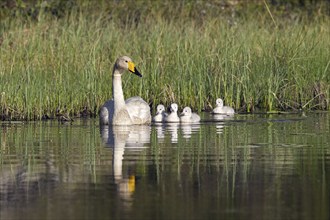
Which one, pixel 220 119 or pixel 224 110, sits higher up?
pixel 224 110

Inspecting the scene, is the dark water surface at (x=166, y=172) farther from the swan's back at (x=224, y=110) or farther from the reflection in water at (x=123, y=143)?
the swan's back at (x=224, y=110)

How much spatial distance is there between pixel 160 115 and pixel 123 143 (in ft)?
11.1

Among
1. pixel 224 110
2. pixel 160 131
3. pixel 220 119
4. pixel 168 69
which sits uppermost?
pixel 168 69

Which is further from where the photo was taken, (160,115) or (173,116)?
(160,115)

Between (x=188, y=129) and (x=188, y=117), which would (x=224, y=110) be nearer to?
(x=188, y=117)

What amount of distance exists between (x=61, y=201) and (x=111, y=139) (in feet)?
15.1

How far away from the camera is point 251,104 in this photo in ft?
55.0

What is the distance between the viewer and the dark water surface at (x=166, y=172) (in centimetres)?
784

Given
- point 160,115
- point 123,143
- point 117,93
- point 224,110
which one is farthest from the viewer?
point 224,110

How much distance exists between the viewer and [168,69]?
17297 mm

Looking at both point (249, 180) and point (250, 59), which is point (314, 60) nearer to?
point (250, 59)

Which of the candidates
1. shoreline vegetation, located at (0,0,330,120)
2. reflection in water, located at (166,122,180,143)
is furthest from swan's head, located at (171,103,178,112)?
shoreline vegetation, located at (0,0,330,120)

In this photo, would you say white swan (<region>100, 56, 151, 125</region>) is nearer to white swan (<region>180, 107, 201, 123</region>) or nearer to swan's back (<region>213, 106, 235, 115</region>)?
white swan (<region>180, 107, 201, 123</region>)

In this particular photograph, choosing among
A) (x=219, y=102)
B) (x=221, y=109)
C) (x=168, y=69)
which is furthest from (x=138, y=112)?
(x=168, y=69)
